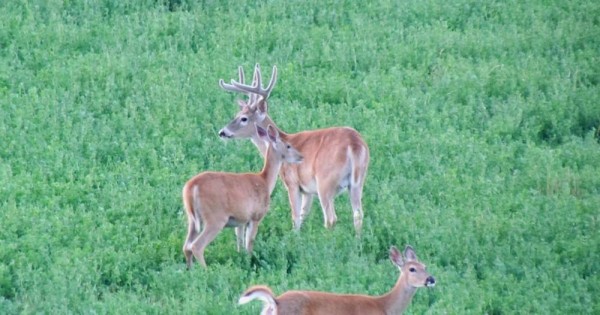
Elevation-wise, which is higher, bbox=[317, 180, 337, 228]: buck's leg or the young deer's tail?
the young deer's tail

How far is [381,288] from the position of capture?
428 inches

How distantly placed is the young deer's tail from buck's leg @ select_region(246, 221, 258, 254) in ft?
8.55

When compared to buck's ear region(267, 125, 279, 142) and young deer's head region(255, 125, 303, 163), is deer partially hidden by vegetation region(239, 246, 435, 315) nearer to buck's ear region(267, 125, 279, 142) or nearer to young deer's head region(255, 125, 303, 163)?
young deer's head region(255, 125, 303, 163)

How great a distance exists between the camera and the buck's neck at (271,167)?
12.3 metres

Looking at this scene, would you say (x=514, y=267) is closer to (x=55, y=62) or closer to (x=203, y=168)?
(x=203, y=168)

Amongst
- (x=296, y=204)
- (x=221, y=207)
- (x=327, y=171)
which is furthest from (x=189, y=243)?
(x=327, y=171)

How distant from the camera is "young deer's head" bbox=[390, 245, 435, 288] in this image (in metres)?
10.1

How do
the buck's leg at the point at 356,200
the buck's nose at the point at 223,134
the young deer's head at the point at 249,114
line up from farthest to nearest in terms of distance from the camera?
the young deer's head at the point at 249,114 → the buck's nose at the point at 223,134 → the buck's leg at the point at 356,200

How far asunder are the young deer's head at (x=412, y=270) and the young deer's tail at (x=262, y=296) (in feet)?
4.86

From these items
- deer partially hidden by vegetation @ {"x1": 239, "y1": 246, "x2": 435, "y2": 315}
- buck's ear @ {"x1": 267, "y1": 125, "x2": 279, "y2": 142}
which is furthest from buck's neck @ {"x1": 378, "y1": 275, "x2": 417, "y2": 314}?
buck's ear @ {"x1": 267, "y1": 125, "x2": 279, "y2": 142}

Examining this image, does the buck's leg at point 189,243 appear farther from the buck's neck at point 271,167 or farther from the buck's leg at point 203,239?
the buck's neck at point 271,167

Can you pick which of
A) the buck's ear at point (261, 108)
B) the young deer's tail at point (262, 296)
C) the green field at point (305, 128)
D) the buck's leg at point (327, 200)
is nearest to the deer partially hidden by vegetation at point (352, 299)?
the young deer's tail at point (262, 296)

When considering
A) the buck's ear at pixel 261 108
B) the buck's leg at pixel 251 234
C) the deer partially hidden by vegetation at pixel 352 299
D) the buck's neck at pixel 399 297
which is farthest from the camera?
the buck's ear at pixel 261 108

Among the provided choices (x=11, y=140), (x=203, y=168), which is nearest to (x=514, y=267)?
(x=203, y=168)
